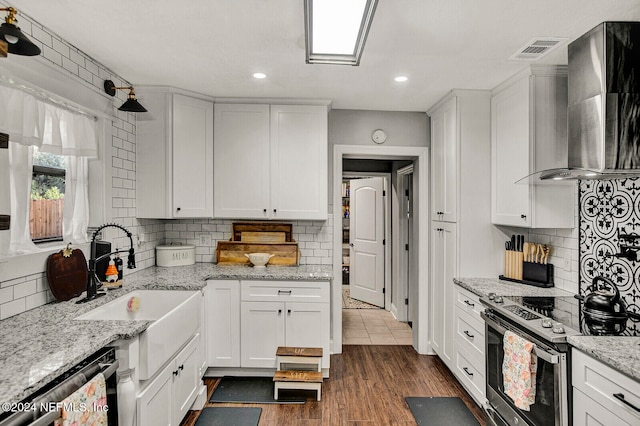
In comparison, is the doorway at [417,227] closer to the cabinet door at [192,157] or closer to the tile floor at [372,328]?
the tile floor at [372,328]

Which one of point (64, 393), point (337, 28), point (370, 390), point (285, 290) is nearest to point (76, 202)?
point (64, 393)

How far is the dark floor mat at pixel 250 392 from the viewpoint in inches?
111

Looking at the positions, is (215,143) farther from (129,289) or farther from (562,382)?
(562,382)

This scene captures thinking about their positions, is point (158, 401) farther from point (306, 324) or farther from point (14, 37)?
point (14, 37)

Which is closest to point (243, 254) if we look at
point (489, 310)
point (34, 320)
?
point (34, 320)

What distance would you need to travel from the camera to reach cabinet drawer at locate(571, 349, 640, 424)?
1.44 metres

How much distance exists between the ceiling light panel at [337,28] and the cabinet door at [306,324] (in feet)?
6.48

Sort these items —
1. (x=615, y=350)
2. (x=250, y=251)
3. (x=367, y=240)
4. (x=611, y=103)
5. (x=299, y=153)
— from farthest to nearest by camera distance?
1. (x=367, y=240)
2. (x=250, y=251)
3. (x=299, y=153)
4. (x=611, y=103)
5. (x=615, y=350)

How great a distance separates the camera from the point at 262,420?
8.41 feet

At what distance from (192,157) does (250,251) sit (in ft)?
3.47

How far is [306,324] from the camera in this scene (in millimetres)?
3104

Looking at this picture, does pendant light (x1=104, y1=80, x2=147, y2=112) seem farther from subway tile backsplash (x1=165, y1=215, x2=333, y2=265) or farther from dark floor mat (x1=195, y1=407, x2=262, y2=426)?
dark floor mat (x1=195, y1=407, x2=262, y2=426)

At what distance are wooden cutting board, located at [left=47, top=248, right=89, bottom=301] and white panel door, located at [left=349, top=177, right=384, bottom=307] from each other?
3.95 metres

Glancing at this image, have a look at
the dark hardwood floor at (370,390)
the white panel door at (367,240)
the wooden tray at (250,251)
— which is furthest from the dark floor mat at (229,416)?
the white panel door at (367,240)
